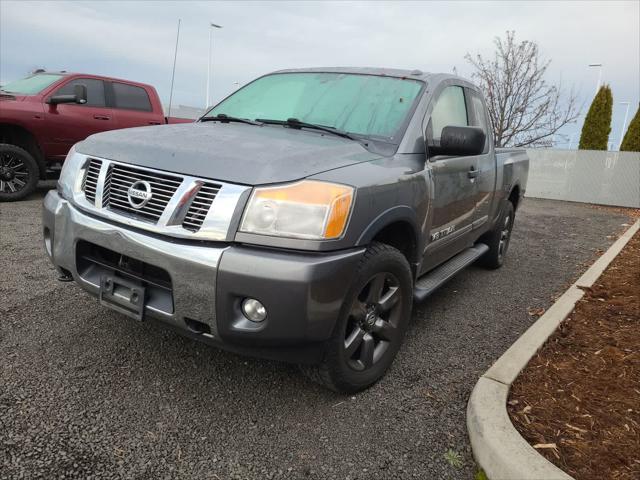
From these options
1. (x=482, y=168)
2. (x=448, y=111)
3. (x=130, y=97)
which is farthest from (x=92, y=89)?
(x=482, y=168)

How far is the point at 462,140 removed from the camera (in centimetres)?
283

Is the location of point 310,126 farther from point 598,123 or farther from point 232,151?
point 598,123

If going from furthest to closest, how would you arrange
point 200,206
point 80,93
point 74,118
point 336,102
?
point 74,118 < point 80,93 < point 336,102 < point 200,206

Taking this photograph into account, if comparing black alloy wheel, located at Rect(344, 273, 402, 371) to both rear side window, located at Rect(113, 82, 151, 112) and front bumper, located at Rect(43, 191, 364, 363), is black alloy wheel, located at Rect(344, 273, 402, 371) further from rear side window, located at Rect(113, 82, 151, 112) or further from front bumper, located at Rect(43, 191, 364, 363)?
rear side window, located at Rect(113, 82, 151, 112)

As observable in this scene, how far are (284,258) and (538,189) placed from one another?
16109 mm

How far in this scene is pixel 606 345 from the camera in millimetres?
3045

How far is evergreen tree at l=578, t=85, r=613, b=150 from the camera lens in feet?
54.6

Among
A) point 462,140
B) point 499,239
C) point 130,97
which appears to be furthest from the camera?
point 130,97

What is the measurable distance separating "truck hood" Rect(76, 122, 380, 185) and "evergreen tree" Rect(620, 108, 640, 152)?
15746mm

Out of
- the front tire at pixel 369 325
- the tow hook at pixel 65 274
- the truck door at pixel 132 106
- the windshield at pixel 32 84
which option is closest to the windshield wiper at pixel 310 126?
the front tire at pixel 369 325

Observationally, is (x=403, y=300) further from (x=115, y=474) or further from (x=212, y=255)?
(x=115, y=474)

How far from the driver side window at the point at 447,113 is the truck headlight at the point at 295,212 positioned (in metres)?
1.24

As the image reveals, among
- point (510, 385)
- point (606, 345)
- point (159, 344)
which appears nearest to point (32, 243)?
point (159, 344)

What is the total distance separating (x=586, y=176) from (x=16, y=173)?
50.3ft
